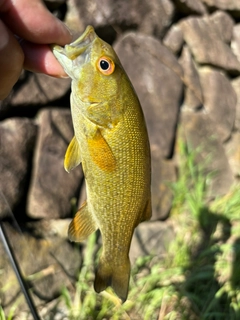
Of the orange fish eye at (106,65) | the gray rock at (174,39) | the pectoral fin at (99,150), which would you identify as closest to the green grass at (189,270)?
the gray rock at (174,39)

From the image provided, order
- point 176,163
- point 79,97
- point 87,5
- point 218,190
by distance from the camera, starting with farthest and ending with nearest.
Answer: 1. point 218,190
2. point 176,163
3. point 87,5
4. point 79,97

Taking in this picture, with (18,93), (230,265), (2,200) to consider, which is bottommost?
(230,265)

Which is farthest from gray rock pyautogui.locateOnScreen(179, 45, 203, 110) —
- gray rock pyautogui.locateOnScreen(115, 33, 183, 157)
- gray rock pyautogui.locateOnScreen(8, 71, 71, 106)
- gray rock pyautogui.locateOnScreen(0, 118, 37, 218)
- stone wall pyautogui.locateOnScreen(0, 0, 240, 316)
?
gray rock pyautogui.locateOnScreen(0, 118, 37, 218)

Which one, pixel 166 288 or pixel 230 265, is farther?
pixel 230 265

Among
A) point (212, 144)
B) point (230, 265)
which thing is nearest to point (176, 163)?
point (212, 144)

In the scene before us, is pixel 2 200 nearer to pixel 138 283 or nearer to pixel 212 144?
pixel 138 283

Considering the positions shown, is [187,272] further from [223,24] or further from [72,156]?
[223,24]

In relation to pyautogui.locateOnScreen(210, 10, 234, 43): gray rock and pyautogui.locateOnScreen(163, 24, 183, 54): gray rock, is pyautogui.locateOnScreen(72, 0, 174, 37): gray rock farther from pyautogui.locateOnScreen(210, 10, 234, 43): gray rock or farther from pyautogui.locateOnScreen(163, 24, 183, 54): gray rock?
pyautogui.locateOnScreen(210, 10, 234, 43): gray rock
